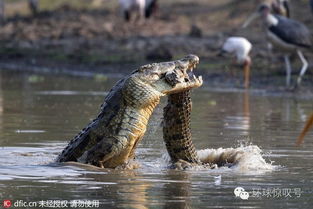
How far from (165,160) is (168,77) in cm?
108

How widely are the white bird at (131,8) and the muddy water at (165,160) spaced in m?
12.4

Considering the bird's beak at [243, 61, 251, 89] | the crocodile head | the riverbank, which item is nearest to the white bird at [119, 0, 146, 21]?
the riverbank

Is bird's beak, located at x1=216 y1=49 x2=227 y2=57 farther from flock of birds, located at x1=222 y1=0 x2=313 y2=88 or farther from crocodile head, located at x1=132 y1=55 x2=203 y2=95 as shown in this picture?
crocodile head, located at x1=132 y1=55 x2=203 y2=95

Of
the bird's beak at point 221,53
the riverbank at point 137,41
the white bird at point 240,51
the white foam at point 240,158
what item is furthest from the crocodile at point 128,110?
the bird's beak at point 221,53

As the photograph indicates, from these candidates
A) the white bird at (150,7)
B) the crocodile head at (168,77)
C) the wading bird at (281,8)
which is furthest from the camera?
the white bird at (150,7)

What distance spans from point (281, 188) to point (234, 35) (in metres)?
17.4

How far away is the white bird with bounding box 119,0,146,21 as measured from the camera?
2938cm

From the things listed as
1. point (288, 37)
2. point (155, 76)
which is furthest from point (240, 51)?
point (155, 76)

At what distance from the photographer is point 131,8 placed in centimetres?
2931

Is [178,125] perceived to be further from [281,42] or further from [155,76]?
[281,42]

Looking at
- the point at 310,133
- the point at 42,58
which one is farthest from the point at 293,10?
the point at 310,133

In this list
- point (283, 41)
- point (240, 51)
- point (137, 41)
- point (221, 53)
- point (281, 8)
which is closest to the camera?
point (283, 41)

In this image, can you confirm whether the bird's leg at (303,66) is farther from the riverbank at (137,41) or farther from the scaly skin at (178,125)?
the scaly skin at (178,125)

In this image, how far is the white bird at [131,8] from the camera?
96.4 feet
